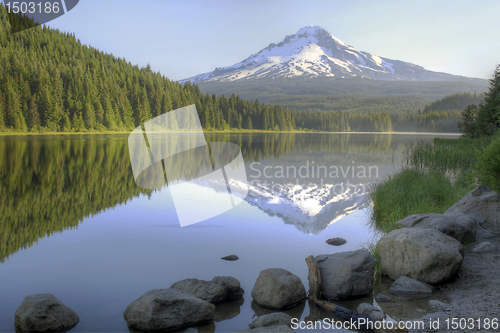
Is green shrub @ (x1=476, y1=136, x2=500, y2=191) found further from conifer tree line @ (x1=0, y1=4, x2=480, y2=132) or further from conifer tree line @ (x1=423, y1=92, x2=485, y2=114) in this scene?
conifer tree line @ (x1=423, y1=92, x2=485, y2=114)

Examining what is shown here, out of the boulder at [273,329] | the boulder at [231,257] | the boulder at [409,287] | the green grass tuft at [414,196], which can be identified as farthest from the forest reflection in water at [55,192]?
the boulder at [409,287]

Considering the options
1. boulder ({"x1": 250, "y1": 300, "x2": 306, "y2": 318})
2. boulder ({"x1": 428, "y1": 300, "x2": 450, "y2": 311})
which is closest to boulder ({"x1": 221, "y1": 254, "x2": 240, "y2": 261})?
boulder ({"x1": 250, "y1": 300, "x2": 306, "y2": 318})

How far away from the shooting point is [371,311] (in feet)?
12.8

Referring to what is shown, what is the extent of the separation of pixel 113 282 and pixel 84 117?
6843 centimetres

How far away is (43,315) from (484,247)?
6296 mm

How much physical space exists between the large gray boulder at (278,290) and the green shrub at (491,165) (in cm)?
569

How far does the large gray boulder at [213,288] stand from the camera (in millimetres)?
4258

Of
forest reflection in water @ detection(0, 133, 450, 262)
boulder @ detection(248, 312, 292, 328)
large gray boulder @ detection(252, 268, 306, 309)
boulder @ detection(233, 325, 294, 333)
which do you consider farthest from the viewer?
forest reflection in water @ detection(0, 133, 450, 262)

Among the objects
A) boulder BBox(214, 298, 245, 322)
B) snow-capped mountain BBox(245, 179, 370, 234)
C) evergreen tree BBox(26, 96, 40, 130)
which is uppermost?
evergreen tree BBox(26, 96, 40, 130)

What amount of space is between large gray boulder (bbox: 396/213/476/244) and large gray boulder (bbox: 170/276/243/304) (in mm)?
3499

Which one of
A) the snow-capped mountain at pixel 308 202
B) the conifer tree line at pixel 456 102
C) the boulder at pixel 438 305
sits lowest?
the snow-capped mountain at pixel 308 202

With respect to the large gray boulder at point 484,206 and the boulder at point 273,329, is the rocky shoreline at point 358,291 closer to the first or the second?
the boulder at point 273,329

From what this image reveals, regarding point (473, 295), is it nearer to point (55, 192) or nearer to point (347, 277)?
point (347, 277)

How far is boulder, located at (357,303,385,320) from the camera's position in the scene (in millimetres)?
3802
